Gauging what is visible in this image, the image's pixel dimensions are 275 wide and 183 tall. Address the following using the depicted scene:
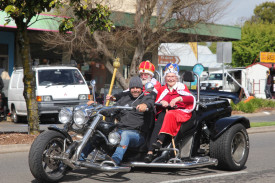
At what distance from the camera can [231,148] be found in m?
7.42

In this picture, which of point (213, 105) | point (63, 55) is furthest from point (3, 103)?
point (213, 105)

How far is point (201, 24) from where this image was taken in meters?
22.0

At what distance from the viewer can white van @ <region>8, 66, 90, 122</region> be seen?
1576 centimetres

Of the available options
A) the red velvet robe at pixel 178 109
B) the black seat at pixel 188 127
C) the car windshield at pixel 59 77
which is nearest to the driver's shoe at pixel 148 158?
the red velvet robe at pixel 178 109

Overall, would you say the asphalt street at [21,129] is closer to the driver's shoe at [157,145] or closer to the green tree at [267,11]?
the driver's shoe at [157,145]

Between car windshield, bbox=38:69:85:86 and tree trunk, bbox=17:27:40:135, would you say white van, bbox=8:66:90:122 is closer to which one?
car windshield, bbox=38:69:85:86

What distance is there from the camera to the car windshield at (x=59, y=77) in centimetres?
1625

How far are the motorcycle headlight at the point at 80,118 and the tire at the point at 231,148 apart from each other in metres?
2.24

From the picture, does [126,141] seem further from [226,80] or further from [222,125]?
[226,80]

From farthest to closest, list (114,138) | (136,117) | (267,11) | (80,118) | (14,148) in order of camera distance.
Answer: (267,11)
(14,148)
(136,117)
(114,138)
(80,118)

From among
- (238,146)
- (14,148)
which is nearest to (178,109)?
(238,146)

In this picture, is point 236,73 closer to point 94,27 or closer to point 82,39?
point 82,39

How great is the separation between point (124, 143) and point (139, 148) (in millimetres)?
368

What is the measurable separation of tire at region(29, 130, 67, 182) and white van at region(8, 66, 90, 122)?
31.4 ft
